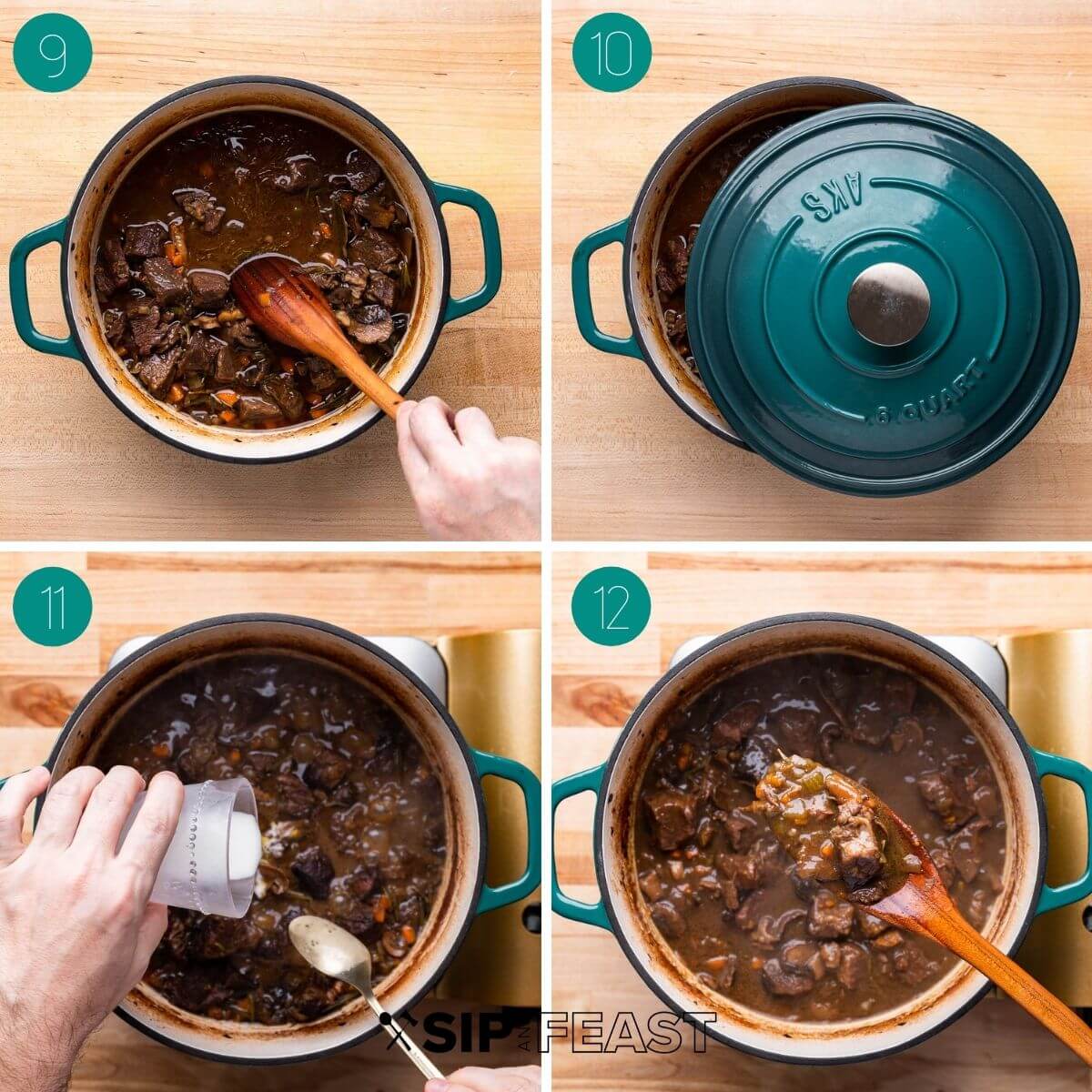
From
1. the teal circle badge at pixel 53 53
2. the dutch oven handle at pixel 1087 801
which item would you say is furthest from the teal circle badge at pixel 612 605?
the teal circle badge at pixel 53 53

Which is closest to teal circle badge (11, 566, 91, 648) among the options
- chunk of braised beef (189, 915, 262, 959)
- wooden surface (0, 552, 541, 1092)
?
wooden surface (0, 552, 541, 1092)

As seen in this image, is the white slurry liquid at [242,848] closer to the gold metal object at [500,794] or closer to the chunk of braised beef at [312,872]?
the chunk of braised beef at [312,872]

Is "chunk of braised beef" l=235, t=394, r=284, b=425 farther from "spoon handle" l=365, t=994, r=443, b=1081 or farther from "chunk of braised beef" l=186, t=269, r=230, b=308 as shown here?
"spoon handle" l=365, t=994, r=443, b=1081

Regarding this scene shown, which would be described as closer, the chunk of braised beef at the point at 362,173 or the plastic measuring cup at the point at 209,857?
the plastic measuring cup at the point at 209,857

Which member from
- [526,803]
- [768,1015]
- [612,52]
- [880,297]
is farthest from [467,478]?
[768,1015]

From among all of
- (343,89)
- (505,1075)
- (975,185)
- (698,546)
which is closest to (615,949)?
(505,1075)

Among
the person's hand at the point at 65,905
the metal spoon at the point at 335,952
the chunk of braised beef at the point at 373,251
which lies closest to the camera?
the person's hand at the point at 65,905
